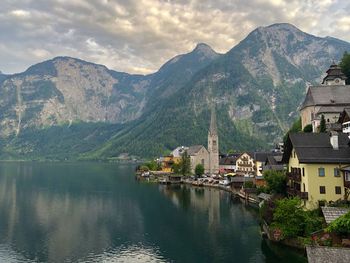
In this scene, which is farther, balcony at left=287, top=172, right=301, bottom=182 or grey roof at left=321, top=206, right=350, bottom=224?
balcony at left=287, top=172, right=301, bottom=182

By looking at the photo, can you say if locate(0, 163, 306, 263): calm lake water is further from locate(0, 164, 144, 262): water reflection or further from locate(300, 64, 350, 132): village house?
locate(300, 64, 350, 132): village house

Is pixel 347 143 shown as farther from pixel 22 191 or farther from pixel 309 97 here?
pixel 22 191

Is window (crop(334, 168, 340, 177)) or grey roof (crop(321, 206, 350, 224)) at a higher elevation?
window (crop(334, 168, 340, 177))

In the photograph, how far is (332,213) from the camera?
151ft

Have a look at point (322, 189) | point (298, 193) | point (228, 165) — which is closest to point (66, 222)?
point (298, 193)

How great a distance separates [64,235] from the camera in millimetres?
64125

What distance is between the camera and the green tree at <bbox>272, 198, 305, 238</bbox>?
Answer: 48.8 meters

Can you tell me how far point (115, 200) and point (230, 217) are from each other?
43.1 meters

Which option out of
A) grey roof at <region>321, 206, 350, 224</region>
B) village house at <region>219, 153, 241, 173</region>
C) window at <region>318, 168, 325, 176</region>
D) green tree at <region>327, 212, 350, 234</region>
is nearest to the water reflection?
grey roof at <region>321, 206, 350, 224</region>

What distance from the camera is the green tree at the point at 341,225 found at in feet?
134

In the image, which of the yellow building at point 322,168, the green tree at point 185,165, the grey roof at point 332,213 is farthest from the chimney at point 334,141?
the green tree at point 185,165

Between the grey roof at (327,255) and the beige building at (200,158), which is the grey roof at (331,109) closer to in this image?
the grey roof at (327,255)

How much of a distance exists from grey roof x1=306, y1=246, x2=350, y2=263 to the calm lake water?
19.1 metres

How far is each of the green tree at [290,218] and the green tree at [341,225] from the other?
6641mm
